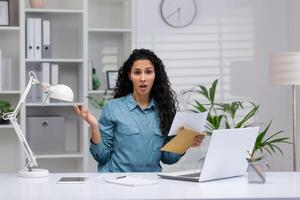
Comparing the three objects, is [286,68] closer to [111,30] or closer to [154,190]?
[111,30]

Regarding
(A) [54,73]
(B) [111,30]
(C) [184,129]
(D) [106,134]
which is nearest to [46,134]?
(A) [54,73]

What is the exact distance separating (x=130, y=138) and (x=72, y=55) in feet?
5.53

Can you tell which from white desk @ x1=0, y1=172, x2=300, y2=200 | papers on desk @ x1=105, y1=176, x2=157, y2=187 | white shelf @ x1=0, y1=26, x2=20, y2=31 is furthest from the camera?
white shelf @ x1=0, y1=26, x2=20, y2=31

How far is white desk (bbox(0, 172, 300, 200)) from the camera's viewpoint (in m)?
2.03

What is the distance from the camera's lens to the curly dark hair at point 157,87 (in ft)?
10.0

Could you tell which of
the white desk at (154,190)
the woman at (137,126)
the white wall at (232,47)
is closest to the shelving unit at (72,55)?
the white wall at (232,47)

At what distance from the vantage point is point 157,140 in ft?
9.84

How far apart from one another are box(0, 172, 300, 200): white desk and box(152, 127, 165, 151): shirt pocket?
0.54 metres

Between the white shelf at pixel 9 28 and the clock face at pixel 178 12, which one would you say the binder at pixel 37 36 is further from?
the clock face at pixel 178 12

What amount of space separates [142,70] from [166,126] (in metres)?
0.34

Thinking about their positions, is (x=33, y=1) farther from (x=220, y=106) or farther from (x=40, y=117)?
(x=220, y=106)

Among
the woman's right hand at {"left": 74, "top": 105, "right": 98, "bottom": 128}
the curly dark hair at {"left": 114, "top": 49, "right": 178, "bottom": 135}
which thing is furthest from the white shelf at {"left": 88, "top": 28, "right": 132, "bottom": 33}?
the woman's right hand at {"left": 74, "top": 105, "right": 98, "bottom": 128}

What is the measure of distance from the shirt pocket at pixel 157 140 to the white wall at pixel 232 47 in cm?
150

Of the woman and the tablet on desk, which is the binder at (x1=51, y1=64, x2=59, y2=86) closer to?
the woman
